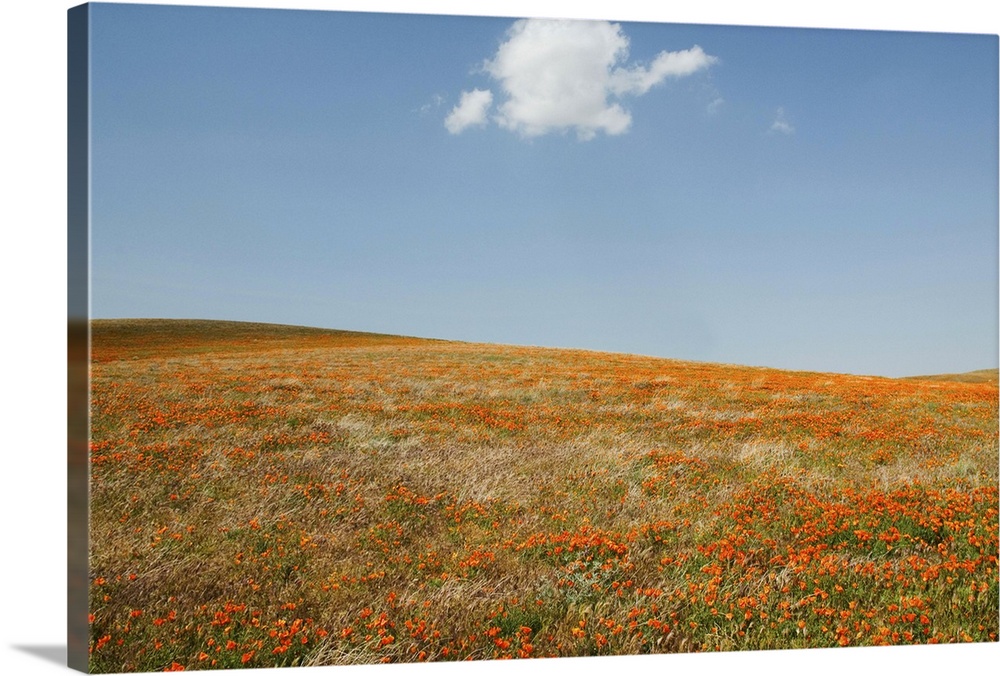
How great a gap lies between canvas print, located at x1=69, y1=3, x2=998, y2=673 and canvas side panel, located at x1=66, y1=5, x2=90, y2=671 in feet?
0.15

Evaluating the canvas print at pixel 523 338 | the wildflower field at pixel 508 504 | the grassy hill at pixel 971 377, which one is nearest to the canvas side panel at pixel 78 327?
the canvas print at pixel 523 338

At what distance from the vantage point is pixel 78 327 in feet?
21.7

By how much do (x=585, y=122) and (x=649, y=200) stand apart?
0.99 meters

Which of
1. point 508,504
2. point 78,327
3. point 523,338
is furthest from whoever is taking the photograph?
point 523,338

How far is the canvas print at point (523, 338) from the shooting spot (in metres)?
6.72

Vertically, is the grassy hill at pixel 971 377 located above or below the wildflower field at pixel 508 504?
above

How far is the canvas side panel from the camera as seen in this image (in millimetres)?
6520

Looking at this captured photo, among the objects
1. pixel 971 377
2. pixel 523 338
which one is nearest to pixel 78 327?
pixel 523 338

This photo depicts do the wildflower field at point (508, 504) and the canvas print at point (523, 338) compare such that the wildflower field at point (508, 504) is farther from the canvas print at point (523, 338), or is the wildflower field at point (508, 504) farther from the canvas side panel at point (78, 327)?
the canvas side panel at point (78, 327)

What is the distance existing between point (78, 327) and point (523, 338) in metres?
3.93

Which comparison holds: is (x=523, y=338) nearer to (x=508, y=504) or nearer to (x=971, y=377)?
(x=508, y=504)

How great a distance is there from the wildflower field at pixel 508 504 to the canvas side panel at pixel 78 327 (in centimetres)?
15

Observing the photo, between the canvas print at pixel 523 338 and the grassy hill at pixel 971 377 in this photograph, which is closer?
the canvas print at pixel 523 338

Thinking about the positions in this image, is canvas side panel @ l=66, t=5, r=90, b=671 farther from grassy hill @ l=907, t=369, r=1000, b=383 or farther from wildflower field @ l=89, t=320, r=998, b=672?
grassy hill @ l=907, t=369, r=1000, b=383
